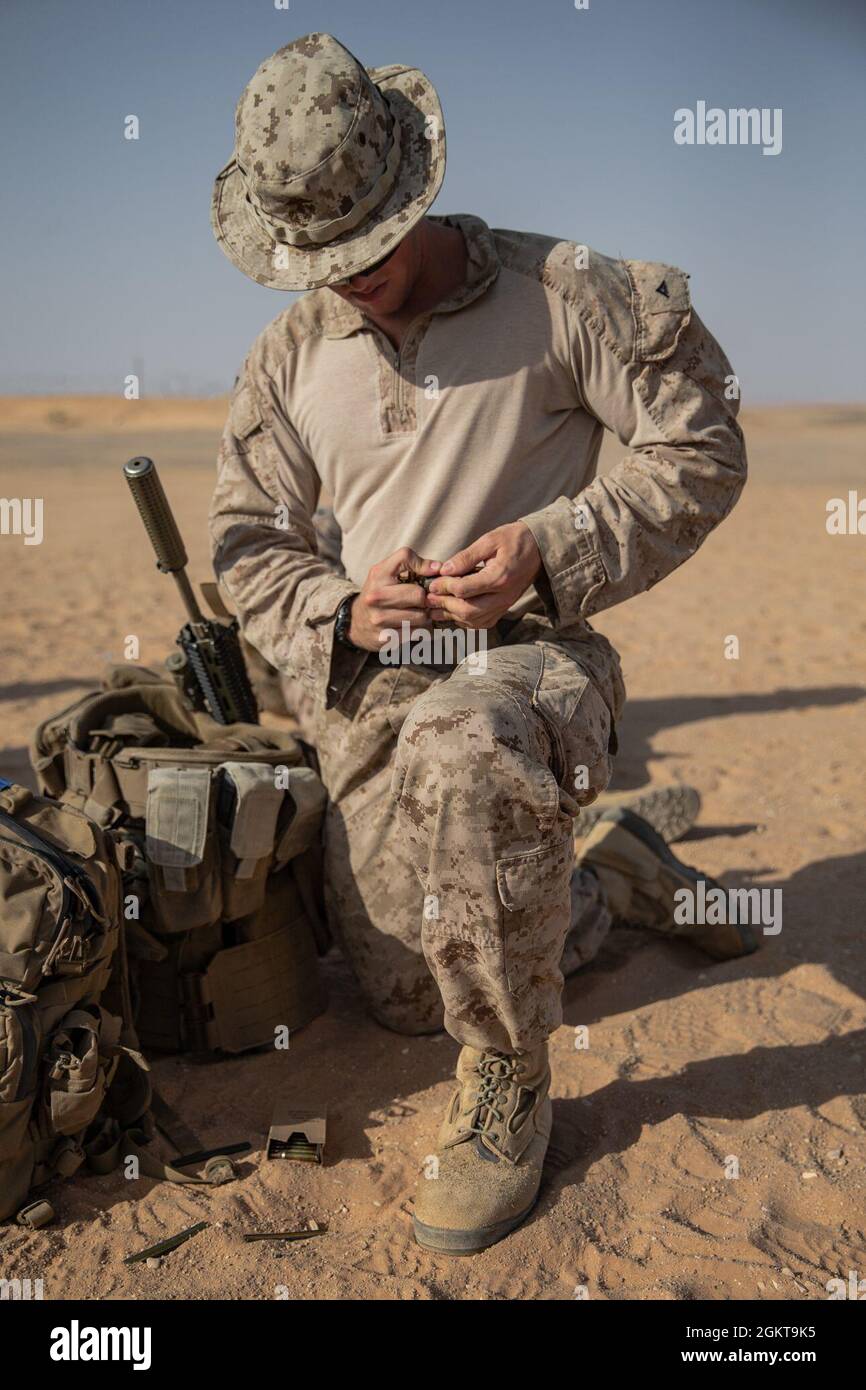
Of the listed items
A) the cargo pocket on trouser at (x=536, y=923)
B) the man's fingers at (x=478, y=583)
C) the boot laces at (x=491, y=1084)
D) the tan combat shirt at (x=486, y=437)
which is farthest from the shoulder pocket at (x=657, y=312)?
the boot laces at (x=491, y=1084)

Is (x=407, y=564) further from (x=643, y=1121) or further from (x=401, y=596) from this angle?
(x=643, y=1121)

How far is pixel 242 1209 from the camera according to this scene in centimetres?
258

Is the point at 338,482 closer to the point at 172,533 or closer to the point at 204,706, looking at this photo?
the point at 172,533

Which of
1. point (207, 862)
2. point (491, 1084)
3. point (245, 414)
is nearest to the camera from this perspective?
point (491, 1084)


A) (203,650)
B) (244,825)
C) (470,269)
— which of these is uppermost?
(470,269)

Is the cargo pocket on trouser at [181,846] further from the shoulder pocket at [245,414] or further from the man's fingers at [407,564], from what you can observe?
the shoulder pocket at [245,414]

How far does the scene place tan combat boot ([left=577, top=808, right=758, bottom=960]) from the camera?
3.69 meters

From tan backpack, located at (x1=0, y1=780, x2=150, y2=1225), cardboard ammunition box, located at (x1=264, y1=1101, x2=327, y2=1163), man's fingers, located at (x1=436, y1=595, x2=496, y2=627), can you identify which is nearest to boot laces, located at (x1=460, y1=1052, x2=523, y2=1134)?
cardboard ammunition box, located at (x1=264, y1=1101, x2=327, y2=1163)

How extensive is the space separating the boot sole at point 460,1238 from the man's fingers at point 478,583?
4.26 feet

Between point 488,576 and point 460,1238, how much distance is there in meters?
1.36

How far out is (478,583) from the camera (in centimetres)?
277

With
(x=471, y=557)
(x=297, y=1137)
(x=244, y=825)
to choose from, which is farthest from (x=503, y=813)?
(x=297, y=1137)

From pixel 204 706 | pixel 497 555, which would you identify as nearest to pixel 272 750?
pixel 204 706

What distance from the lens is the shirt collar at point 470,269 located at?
3.06 m
